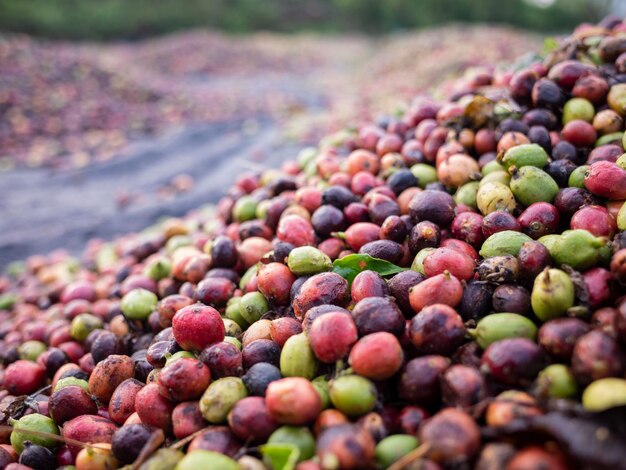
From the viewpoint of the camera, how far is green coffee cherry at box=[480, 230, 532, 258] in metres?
2.29

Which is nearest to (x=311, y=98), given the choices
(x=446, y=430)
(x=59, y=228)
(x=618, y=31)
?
(x=59, y=228)

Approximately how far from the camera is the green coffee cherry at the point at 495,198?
2623 millimetres

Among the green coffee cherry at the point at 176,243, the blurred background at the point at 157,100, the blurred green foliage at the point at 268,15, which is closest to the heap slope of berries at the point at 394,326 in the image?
the green coffee cherry at the point at 176,243

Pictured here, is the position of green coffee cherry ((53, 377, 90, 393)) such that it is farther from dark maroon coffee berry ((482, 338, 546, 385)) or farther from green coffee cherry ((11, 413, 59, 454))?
dark maroon coffee berry ((482, 338, 546, 385))

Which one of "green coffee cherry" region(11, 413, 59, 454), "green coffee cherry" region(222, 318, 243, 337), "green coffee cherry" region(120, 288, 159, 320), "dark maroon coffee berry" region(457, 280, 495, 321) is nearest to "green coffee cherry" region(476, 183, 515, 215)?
"dark maroon coffee berry" region(457, 280, 495, 321)

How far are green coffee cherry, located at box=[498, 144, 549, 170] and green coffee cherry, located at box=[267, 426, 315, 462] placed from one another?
6.77 feet

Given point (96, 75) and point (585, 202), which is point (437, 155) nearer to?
point (585, 202)

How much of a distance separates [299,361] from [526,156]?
1.93m

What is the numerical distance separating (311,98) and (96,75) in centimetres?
670

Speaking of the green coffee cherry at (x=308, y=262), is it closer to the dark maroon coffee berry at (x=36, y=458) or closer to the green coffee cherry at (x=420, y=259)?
the green coffee cherry at (x=420, y=259)

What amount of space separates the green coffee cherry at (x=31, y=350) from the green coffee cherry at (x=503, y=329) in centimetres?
298

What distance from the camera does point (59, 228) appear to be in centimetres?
682

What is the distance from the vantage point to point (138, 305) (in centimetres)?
311

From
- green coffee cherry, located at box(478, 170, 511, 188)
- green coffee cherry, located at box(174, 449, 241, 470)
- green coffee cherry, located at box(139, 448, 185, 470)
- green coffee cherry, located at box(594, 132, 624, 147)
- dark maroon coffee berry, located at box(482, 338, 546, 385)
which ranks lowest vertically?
green coffee cherry, located at box(139, 448, 185, 470)
